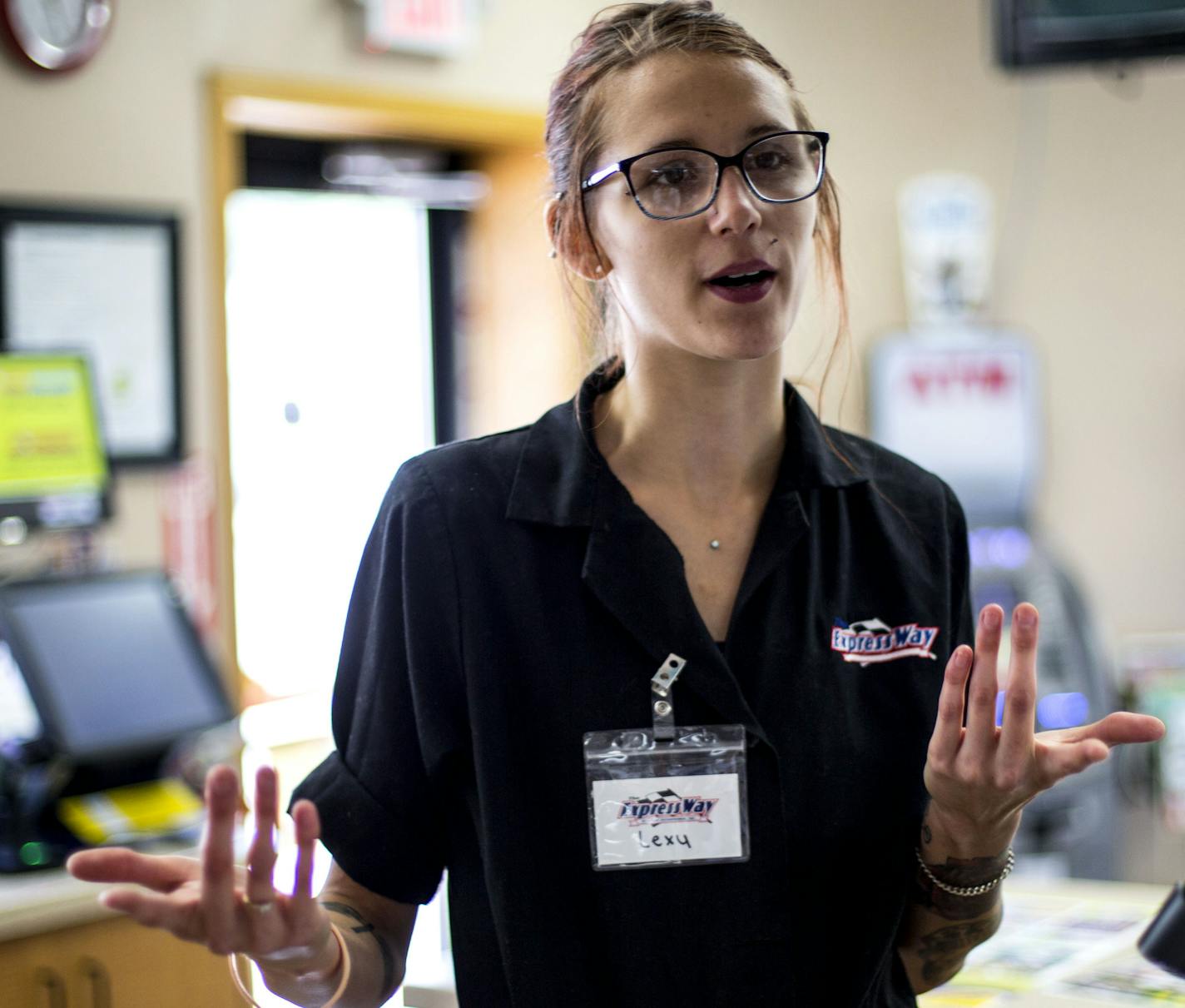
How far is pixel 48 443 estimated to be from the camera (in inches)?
121

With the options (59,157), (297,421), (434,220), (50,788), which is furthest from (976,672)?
(434,220)

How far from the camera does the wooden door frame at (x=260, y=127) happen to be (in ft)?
11.4

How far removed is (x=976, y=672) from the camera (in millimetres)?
1187

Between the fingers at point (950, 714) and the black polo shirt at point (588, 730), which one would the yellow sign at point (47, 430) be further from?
the fingers at point (950, 714)

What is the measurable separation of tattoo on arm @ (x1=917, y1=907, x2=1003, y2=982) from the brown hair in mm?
503

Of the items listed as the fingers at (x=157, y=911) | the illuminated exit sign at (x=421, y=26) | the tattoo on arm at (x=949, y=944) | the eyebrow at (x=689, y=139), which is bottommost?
the tattoo on arm at (x=949, y=944)

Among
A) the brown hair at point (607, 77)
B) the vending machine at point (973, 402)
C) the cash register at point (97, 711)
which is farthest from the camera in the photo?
the vending machine at point (973, 402)

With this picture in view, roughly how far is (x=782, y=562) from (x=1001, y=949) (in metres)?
0.95

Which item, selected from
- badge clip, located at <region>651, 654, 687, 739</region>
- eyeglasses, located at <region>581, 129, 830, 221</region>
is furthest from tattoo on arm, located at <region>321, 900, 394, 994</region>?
eyeglasses, located at <region>581, 129, 830, 221</region>

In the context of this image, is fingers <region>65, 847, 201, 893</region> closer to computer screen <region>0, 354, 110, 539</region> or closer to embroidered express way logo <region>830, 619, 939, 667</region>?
embroidered express way logo <region>830, 619, 939, 667</region>

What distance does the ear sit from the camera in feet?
A: 4.68

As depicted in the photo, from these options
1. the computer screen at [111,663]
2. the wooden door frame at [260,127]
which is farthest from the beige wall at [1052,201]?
the computer screen at [111,663]

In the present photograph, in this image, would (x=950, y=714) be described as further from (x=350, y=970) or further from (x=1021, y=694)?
(x=350, y=970)

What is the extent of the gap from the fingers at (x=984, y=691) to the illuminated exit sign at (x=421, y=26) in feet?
9.52
